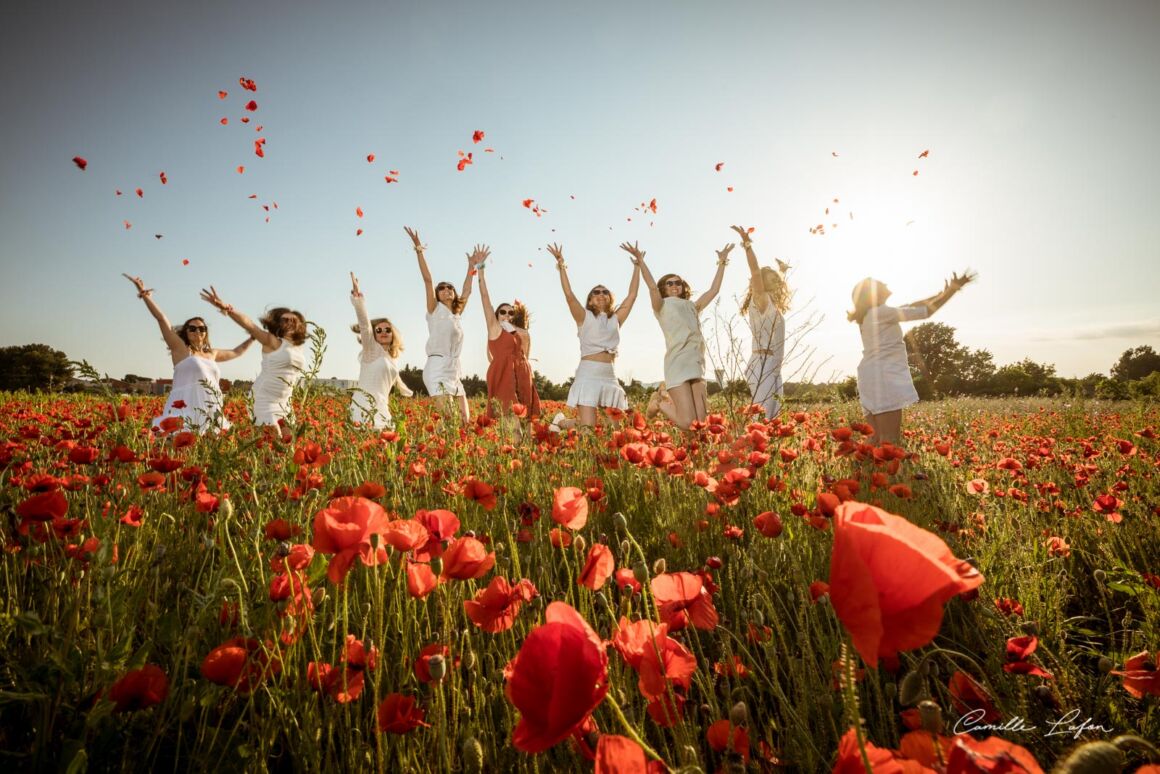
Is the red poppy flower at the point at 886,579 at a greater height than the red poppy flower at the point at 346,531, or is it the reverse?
the red poppy flower at the point at 886,579

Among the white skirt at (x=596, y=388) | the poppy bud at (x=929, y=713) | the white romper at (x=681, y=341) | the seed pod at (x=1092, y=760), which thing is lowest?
the poppy bud at (x=929, y=713)

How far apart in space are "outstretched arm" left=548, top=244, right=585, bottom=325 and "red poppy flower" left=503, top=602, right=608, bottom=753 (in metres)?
6.25

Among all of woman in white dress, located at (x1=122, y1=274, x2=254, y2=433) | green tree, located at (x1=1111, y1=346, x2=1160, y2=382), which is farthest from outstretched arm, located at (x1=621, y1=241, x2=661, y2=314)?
green tree, located at (x1=1111, y1=346, x2=1160, y2=382)

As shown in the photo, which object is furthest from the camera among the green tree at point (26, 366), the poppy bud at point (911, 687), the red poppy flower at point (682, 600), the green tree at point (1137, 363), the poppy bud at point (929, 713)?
the green tree at point (1137, 363)

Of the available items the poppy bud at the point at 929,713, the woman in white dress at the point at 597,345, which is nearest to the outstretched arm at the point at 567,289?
the woman in white dress at the point at 597,345

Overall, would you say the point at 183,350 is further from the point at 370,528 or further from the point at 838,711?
the point at 838,711

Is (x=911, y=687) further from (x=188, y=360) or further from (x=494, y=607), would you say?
(x=188, y=360)

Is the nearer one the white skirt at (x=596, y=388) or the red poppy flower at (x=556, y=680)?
the red poppy flower at (x=556, y=680)

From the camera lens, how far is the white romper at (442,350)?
713cm

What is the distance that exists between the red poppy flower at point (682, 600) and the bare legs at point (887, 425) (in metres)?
4.74

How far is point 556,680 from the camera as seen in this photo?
0.62 metres

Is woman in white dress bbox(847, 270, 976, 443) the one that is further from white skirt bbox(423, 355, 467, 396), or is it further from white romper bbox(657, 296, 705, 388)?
white skirt bbox(423, 355, 467, 396)

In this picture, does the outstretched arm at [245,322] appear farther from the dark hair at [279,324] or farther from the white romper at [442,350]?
the white romper at [442,350]

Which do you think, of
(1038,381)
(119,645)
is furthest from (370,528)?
(1038,381)
